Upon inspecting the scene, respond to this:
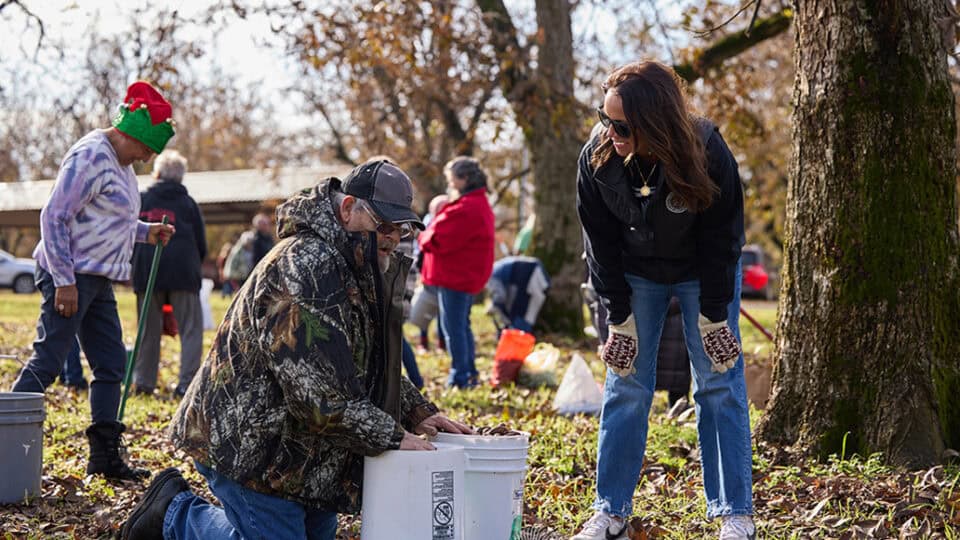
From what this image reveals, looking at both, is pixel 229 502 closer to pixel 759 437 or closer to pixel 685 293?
pixel 685 293

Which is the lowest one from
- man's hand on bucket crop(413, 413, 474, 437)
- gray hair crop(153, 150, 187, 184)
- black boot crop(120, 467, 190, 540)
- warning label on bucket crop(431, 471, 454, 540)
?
black boot crop(120, 467, 190, 540)

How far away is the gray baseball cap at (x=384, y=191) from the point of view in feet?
11.8

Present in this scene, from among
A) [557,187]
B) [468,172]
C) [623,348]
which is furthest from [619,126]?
[557,187]

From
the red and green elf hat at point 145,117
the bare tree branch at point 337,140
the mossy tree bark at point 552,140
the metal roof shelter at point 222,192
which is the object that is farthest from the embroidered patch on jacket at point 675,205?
the metal roof shelter at point 222,192

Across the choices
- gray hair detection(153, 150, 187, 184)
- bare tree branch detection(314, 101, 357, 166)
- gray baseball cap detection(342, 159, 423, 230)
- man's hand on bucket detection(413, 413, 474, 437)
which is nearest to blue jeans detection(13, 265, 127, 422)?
man's hand on bucket detection(413, 413, 474, 437)

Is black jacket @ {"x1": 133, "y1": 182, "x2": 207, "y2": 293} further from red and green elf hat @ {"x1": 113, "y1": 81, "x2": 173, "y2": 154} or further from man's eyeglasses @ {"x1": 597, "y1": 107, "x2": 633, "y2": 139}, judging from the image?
man's eyeglasses @ {"x1": 597, "y1": 107, "x2": 633, "y2": 139}

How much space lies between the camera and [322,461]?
361 centimetres

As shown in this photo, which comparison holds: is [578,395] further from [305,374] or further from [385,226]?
[305,374]

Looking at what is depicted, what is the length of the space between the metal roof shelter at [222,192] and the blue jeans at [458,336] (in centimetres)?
2390

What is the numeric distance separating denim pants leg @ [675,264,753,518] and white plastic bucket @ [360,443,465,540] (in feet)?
4.27

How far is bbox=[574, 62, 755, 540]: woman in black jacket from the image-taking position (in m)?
4.02

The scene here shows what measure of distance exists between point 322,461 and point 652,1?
11798mm

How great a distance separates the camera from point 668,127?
13.1 ft

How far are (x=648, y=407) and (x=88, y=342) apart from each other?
2.99 metres
